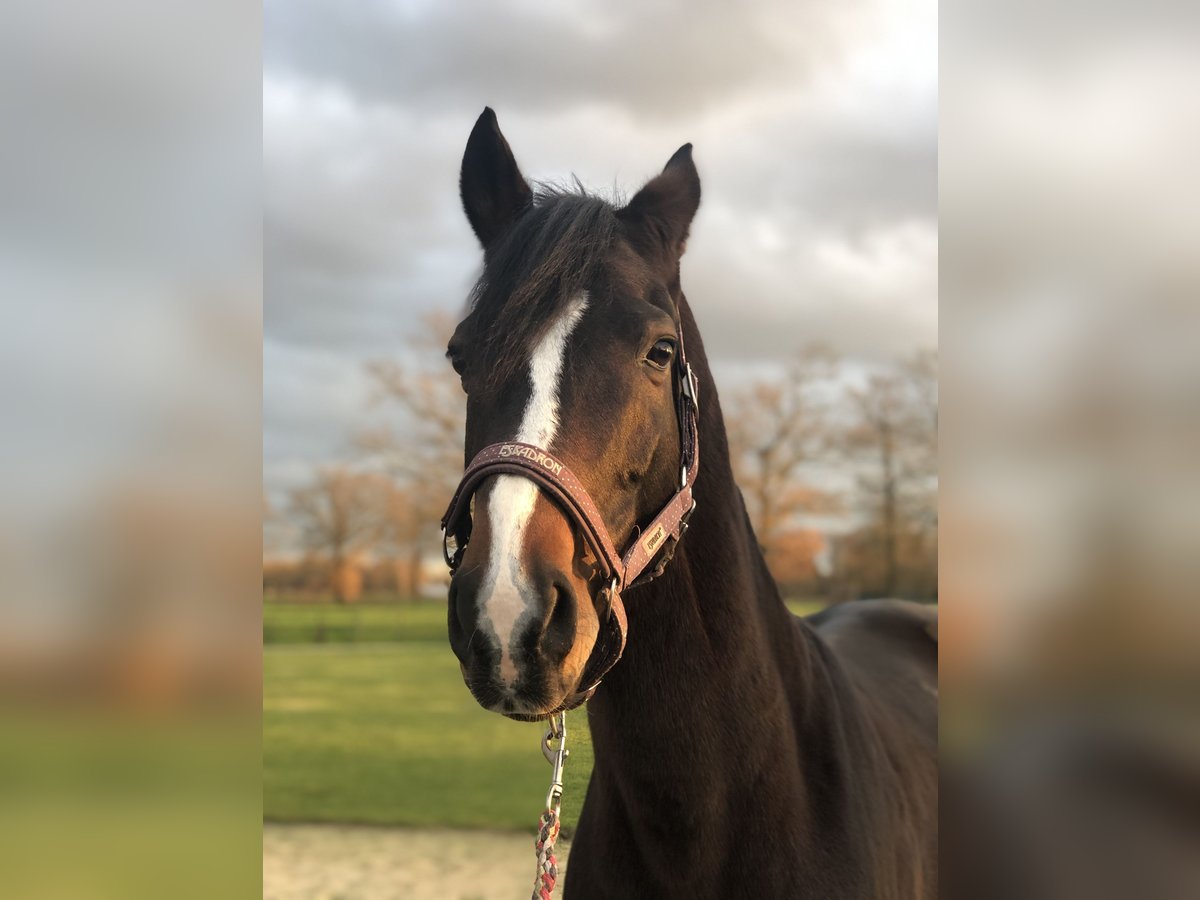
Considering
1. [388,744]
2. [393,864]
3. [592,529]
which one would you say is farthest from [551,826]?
[388,744]

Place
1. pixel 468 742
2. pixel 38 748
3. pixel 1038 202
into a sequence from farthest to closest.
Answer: pixel 468 742, pixel 38 748, pixel 1038 202

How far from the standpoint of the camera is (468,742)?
16.7m

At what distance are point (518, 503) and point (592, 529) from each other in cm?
18

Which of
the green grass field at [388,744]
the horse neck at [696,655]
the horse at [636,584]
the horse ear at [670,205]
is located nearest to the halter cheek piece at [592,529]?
the horse at [636,584]

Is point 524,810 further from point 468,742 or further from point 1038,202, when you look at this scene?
point 1038,202

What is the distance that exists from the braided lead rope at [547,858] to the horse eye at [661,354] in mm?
984

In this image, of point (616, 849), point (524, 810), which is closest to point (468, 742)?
point (524, 810)

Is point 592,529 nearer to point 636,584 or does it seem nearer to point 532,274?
point 636,584

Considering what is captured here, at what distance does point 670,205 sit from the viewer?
7.22ft

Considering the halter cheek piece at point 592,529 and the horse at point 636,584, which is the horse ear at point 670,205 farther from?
the halter cheek piece at point 592,529

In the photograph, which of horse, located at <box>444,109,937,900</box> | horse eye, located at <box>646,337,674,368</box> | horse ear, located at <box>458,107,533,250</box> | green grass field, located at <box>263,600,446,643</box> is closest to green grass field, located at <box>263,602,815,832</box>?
green grass field, located at <box>263,600,446,643</box>

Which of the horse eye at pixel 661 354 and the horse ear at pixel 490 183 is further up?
the horse ear at pixel 490 183

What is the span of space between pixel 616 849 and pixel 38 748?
126cm

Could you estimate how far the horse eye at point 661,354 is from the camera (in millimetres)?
1862
